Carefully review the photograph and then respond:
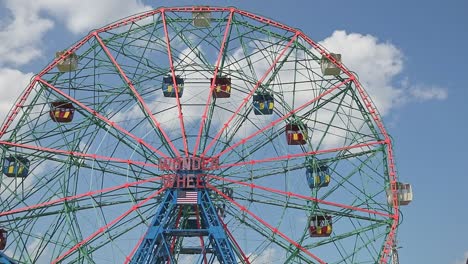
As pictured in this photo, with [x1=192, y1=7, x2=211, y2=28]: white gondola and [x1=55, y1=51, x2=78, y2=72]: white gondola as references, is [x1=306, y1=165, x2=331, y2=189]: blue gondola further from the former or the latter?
[x1=55, y1=51, x2=78, y2=72]: white gondola

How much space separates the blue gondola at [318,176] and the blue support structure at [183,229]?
625 centimetres

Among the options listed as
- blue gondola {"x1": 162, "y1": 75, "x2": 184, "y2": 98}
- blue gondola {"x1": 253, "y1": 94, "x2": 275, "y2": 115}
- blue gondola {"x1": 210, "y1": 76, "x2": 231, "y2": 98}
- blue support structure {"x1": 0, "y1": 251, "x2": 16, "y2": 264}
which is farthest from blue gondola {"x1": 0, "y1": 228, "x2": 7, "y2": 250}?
blue gondola {"x1": 253, "y1": 94, "x2": 275, "y2": 115}

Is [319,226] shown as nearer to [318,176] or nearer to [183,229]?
[318,176]

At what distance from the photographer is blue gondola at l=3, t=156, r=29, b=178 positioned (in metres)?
44.4

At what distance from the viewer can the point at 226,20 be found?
47219 millimetres

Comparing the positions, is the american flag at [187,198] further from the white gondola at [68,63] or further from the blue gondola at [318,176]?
the white gondola at [68,63]

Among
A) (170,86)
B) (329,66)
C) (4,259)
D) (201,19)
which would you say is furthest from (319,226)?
(4,259)

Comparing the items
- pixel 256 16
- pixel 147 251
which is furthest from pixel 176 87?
pixel 147 251

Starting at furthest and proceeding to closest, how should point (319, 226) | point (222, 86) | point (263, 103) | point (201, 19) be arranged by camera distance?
1. point (201, 19)
2. point (263, 103)
3. point (222, 86)
4. point (319, 226)

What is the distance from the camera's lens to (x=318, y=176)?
A: 4322cm

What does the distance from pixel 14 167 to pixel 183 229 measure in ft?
38.5

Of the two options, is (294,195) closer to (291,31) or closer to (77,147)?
(291,31)

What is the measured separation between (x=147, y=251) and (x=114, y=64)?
12985 millimetres

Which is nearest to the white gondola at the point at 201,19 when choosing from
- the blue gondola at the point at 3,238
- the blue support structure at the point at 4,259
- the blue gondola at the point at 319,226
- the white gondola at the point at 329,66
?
the white gondola at the point at 329,66
